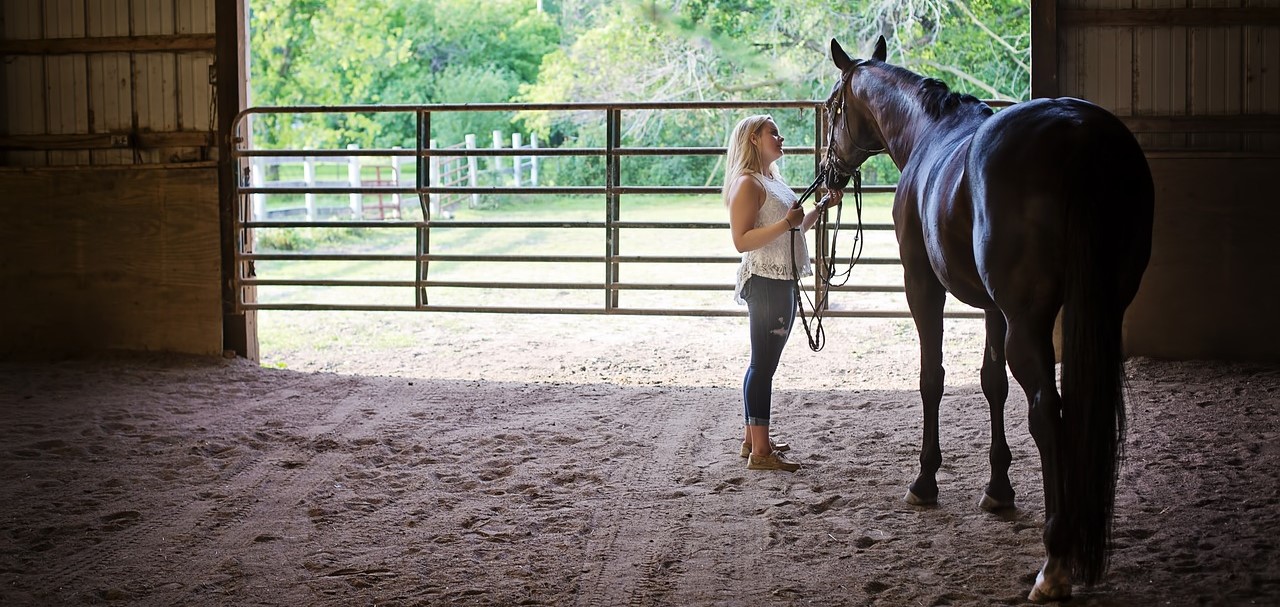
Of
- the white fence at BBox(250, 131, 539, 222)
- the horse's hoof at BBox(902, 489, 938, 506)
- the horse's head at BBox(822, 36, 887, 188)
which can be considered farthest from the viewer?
the white fence at BBox(250, 131, 539, 222)

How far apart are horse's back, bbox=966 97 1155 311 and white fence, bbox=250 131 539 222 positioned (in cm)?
1066

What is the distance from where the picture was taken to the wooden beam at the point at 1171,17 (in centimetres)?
609

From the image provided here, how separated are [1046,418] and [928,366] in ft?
3.36

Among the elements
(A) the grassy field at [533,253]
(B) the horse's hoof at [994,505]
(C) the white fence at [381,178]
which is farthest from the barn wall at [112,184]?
(C) the white fence at [381,178]

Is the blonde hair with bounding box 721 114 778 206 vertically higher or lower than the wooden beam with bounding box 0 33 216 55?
lower

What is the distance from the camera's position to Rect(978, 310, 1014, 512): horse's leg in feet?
11.9

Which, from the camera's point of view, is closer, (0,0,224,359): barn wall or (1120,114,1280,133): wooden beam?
(1120,114,1280,133): wooden beam

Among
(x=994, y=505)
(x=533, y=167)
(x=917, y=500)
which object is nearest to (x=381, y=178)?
(x=533, y=167)

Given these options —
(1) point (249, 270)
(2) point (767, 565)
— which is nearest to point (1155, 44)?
(2) point (767, 565)

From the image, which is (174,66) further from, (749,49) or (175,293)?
(749,49)

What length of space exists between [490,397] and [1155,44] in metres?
4.19

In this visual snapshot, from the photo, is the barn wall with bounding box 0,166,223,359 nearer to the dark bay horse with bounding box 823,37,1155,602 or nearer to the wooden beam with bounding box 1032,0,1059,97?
the wooden beam with bounding box 1032,0,1059,97

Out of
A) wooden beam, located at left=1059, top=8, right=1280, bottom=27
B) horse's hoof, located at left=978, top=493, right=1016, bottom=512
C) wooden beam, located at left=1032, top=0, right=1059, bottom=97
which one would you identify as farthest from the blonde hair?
wooden beam, located at left=1059, top=8, right=1280, bottom=27

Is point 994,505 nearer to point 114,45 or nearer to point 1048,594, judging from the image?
point 1048,594
